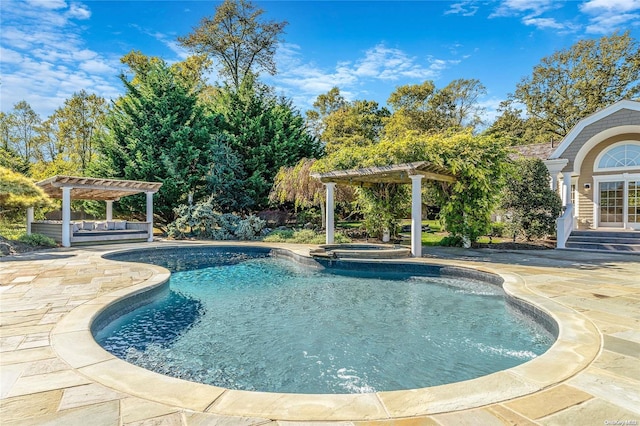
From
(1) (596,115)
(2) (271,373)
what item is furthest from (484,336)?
(1) (596,115)

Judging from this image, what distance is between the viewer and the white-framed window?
43.8 feet

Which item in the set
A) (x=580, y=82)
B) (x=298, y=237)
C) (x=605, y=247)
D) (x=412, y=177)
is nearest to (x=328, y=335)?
(x=412, y=177)

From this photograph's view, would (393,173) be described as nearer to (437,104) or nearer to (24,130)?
(437,104)

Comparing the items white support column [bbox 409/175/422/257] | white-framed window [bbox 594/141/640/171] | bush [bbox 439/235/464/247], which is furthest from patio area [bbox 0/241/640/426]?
white-framed window [bbox 594/141/640/171]

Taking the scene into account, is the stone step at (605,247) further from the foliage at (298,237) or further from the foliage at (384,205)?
the foliage at (298,237)

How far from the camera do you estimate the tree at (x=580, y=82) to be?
23625mm

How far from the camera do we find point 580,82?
2498cm

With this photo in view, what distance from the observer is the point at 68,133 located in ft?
93.9

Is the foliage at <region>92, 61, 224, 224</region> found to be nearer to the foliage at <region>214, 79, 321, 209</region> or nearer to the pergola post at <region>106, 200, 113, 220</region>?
the pergola post at <region>106, 200, 113, 220</region>

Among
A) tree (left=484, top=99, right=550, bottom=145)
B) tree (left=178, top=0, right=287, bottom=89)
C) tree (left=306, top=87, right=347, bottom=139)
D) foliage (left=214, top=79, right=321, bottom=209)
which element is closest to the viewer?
foliage (left=214, top=79, right=321, bottom=209)

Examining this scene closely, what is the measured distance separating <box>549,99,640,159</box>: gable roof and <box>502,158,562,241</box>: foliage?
69.9 inches

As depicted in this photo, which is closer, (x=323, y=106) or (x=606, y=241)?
(x=606, y=241)

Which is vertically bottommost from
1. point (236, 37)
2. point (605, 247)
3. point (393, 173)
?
point (605, 247)

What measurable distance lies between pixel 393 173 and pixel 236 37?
59.1 feet
